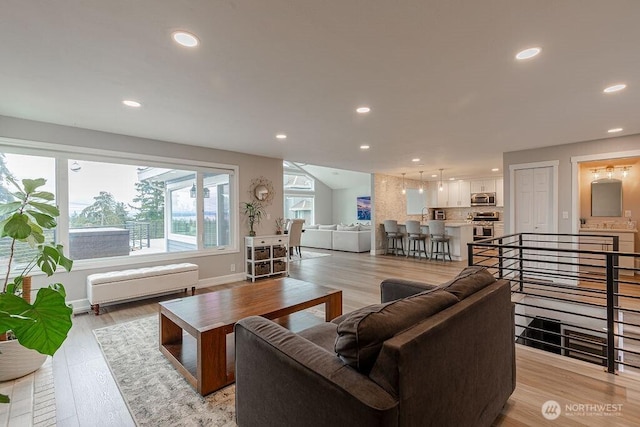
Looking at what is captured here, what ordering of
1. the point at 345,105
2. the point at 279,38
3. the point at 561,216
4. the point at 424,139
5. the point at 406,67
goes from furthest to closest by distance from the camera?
the point at 561,216, the point at 424,139, the point at 345,105, the point at 406,67, the point at 279,38

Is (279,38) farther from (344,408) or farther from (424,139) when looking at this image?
(424,139)

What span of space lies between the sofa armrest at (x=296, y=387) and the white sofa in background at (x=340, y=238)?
7690 millimetres

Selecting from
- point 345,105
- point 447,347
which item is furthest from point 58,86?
point 447,347

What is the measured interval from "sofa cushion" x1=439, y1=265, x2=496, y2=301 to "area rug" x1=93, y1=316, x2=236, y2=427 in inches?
60.2

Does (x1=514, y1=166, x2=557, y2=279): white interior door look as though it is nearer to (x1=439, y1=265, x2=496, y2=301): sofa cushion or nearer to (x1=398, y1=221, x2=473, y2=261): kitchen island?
(x1=398, y1=221, x2=473, y2=261): kitchen island

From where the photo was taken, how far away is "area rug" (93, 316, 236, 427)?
6.03 ft

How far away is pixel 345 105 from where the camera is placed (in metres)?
3.08

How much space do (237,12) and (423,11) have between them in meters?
1.03

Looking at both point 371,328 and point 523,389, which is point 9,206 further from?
point 523,389

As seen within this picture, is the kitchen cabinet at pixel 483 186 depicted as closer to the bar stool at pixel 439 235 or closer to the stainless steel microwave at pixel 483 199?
the stainless steel microwave at pixel 483 199

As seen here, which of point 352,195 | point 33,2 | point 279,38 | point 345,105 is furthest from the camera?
point 352,195

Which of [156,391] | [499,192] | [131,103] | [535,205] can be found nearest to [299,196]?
[499,192]

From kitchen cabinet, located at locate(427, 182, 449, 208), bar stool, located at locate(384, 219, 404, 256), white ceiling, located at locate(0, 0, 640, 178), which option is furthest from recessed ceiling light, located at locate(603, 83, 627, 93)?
kitchen cabinet, located at locate(427, 182, 449, 208)
